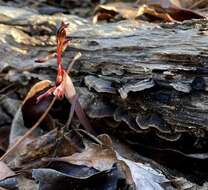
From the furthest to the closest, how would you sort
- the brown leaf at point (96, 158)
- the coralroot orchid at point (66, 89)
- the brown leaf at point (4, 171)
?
the coralroot orchid at point (66, 89), the brown leaf at point (4, 171), the brown leaf at point (96, 158)

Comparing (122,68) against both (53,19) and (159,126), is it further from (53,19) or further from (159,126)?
(53,19)

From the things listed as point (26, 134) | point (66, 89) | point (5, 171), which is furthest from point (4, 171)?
point (66, 89)

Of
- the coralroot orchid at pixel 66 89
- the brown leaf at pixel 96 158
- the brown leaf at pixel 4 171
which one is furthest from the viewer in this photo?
the coralroot orchid at pixel 66 89

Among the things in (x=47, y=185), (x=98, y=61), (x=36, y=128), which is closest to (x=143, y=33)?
(x=98, y=61)

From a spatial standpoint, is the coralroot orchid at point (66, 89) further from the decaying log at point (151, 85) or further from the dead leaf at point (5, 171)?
the dead leaf at point (5, 171)

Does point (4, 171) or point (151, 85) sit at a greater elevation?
point (151, 85)

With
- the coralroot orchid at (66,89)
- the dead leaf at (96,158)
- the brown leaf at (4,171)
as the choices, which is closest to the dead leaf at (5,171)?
the brown leaf at (4,171)

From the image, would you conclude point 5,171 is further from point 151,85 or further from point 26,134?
point 151,85

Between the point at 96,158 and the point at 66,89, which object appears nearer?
the point at 96,158
